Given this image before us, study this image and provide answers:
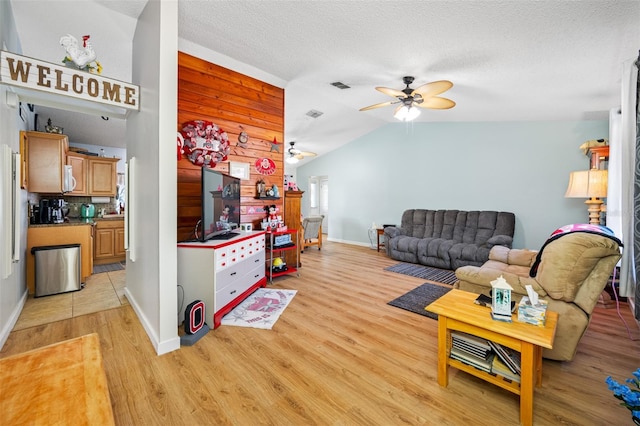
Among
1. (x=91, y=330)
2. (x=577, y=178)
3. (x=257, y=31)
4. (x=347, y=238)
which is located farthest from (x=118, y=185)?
(x=577, y=178)

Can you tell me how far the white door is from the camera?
871cm

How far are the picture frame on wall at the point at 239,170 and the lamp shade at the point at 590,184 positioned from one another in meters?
4.40

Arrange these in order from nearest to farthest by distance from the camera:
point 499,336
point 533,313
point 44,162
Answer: point 499,336 < point 533,313 < point 44,162

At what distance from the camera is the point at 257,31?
9.36ft

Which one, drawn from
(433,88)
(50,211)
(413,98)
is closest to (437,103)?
(413,98)

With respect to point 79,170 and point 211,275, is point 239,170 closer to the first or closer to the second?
point 211,275

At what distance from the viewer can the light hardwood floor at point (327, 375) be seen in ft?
5.09

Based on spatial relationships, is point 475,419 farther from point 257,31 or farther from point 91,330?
point 257,31

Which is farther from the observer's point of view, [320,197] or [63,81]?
[320,197]

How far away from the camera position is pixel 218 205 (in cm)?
292

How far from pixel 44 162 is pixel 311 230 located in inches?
181

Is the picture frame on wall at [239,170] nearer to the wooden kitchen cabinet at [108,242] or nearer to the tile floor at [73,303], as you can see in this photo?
the tile floor at [73,303]

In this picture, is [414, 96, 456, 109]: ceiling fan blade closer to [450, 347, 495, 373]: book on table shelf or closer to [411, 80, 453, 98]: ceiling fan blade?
[411, 80, 453, 98]: ceiling fan blade

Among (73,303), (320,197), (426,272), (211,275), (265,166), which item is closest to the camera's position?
(211,275)
